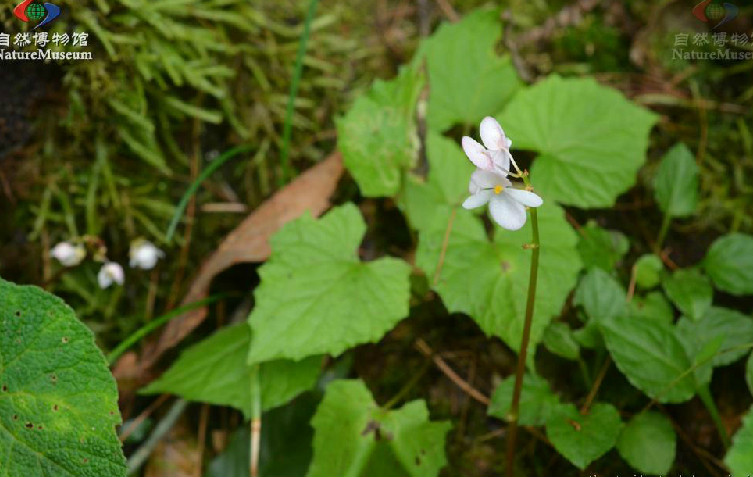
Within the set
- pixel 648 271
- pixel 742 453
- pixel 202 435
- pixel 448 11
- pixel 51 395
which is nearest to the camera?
pixel 742 453

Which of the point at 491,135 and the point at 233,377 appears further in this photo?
the point at 233,377

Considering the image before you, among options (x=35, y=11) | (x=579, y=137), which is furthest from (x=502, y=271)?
(x=35, y=11)

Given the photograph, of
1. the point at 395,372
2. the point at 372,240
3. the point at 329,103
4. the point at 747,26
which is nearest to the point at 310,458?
the point at 395,372

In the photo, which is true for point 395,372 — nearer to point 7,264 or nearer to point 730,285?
point 730,285

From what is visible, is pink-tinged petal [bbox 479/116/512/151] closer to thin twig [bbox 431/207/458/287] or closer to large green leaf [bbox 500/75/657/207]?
thin twig [bbox 431/207/458/287]

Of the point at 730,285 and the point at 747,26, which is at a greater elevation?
the point at 747,26

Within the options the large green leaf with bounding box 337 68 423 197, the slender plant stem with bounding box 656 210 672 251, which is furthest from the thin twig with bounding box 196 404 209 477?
the slender plant stem with bounding box 656 210 672 251

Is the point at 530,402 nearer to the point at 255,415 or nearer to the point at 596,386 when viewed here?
the point at 596,386
